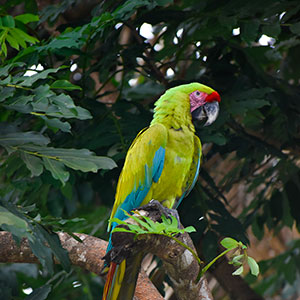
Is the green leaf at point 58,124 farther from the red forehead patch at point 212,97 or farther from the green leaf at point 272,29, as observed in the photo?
the green leaf at point 272,29

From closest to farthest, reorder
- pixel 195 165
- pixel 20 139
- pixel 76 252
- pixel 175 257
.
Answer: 1. pixel 175 257
2. pixel 20 139
3. pixel 76 252
4. pixel 195 165

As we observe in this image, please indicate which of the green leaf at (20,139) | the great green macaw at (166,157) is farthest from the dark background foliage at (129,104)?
the great green macaw at (166,157)

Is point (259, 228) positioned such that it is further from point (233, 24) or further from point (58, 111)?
point (58, 111)

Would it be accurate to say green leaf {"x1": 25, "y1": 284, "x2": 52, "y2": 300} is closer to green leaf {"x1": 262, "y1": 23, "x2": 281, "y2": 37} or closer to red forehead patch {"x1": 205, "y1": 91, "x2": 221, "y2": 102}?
red forehead patch {"x1": 205, "y1": 91, "x2": 221, "y2": 102}

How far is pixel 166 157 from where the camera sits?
1856mm

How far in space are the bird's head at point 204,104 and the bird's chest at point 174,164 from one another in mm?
143

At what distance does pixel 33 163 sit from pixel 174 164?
50cm

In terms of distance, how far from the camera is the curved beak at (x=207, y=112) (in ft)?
6.52

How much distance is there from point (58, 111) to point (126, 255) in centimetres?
44

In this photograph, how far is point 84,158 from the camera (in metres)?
1.57

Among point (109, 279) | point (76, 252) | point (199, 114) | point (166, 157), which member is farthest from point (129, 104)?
point (109, 279)

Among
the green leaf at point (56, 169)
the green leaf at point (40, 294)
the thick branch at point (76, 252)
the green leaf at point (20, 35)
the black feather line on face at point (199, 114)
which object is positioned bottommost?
the green leaf at point (40, 294)

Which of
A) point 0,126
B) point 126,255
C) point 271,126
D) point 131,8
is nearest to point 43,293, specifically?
point 126,255

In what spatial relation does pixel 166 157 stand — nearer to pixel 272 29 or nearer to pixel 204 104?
pixel 204 104
